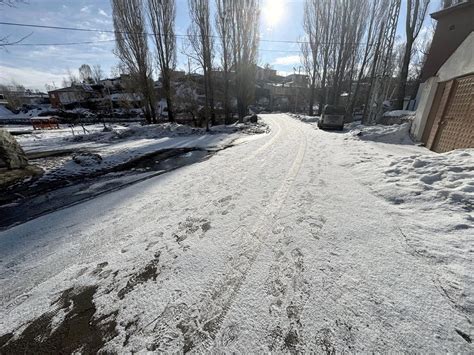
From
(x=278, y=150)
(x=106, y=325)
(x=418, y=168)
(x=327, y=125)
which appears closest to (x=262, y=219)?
(x=106, y=325)

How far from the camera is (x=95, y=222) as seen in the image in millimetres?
3795

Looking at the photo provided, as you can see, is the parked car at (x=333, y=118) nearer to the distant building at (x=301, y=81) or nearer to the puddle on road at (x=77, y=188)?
the puddle on road at (x=77, y=188)

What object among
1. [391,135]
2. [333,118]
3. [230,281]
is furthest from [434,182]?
[333,118]

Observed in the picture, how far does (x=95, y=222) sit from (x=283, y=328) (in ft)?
11.6

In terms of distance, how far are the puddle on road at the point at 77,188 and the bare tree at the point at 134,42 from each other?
14.4 m

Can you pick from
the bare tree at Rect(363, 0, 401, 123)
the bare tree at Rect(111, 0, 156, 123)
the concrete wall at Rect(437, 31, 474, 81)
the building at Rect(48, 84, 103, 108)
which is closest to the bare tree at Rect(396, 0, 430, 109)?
the bare tree at Rect(363, 0, 401, 123)

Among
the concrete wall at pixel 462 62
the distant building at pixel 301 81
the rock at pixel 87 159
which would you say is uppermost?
the distant building at pixel 301 81

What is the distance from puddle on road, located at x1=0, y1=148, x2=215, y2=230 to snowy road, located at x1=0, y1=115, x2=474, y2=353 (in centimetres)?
78

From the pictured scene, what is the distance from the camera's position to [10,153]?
6.69m

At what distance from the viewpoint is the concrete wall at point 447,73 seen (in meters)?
6.30

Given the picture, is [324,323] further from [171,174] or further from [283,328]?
[171,174]

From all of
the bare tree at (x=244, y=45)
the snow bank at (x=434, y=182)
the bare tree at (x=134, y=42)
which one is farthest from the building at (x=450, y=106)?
the bare tree at (x=134, y=42)

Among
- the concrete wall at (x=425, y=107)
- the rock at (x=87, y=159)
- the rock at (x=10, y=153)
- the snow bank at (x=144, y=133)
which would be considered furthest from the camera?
the snow bank at (x=144, y=133)

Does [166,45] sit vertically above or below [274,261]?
above
